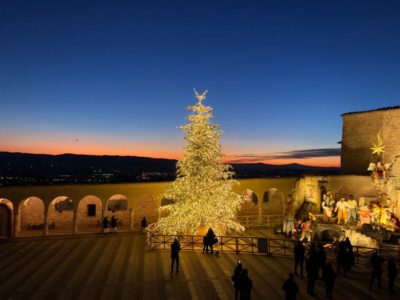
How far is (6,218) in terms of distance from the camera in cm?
2339

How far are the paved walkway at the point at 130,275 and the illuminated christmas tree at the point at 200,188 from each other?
277 cm

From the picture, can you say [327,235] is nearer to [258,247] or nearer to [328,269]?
[258,247]

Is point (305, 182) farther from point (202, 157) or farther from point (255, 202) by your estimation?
point (202, 157)

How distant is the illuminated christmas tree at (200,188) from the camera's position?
68.6 feet

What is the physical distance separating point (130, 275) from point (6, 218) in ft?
41.9

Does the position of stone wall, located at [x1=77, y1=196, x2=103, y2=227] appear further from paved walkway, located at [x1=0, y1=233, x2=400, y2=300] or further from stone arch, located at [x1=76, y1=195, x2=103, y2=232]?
paved walkway, located at [x1=0, y1=233, x2=400, y2=300]

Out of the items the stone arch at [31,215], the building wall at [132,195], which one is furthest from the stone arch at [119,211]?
the stone arch at [31,215]

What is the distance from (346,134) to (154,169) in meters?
61.1

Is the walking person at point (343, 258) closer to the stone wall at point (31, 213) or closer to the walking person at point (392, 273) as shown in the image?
the walking person at point (392, 273)

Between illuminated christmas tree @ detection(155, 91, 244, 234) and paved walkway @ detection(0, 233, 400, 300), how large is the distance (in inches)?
109

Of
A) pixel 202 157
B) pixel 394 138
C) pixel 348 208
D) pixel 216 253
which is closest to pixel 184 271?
pixel 216 253

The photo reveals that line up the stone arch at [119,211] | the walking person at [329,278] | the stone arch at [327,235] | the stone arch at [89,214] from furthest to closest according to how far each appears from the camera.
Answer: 1. the stone arch at [119,211]
2. the stone arch at [89,214]
3. the stone arch at [327,235]
4. the walking person at [329,278]

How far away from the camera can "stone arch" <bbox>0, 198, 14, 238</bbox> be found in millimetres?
23312

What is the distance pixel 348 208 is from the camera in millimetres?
21844
